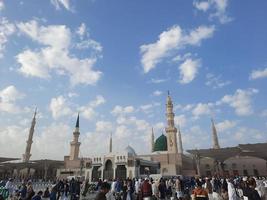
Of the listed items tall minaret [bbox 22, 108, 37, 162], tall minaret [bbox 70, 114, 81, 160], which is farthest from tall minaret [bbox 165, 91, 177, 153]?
tall minaret [bbox 22, 108, 37, 162]

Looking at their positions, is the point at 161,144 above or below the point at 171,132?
below

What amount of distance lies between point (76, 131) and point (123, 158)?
1845 cm

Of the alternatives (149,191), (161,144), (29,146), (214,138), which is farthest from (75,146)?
(149,191)

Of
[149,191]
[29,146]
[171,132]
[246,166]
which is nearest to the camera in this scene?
[149,191]

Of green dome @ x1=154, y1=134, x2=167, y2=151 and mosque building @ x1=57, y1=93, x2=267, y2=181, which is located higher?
green dome @ x1=154, y1=134, x2=167, y2=151

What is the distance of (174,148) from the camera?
141 ft

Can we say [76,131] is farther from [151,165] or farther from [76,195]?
[76,195]

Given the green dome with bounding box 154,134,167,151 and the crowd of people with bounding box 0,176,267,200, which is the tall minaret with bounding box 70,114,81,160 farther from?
the crowd of people with bounding box 0,176,267,200

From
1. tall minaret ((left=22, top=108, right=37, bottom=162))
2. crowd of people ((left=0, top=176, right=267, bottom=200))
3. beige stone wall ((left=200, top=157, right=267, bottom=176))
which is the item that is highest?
tall minaret ((left=22, top=108, right=37, bottom=162))

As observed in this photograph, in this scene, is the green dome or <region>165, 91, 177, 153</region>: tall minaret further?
the green dome

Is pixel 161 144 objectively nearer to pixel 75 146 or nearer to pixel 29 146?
pixel 75 146

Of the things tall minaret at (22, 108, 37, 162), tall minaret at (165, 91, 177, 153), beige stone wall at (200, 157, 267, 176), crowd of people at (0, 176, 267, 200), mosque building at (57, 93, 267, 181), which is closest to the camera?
crowd of people at (0, 176, 267, 200)

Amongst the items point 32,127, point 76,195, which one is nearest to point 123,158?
point 76,195

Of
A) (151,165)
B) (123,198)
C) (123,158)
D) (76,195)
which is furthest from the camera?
(151,165)
